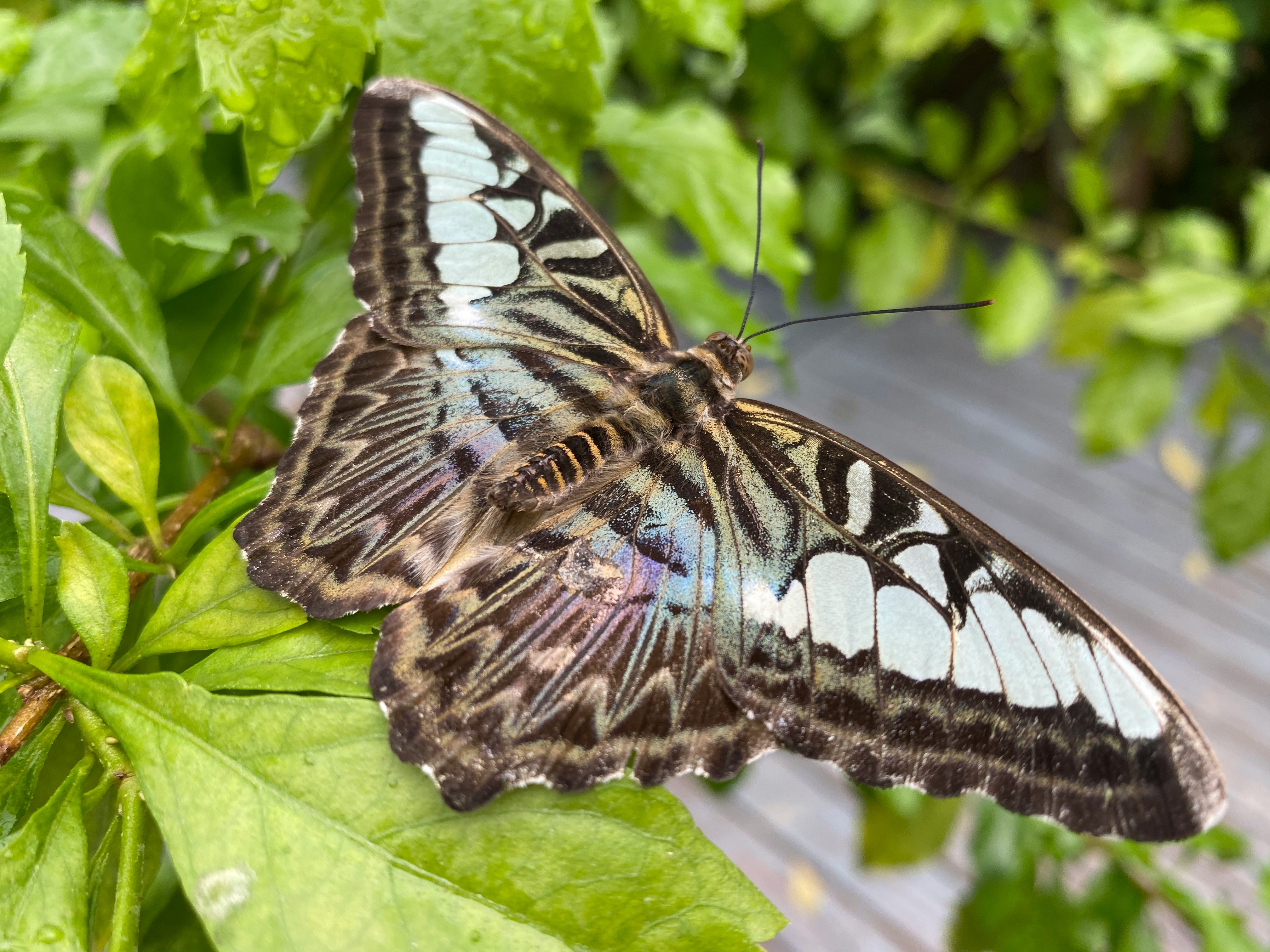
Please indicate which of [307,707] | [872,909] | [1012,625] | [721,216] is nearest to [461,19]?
[721,216]

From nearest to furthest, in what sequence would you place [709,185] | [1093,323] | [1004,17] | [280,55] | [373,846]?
[373,846]
[280,55]
[709,185]
[1004,17]
[1093,323]

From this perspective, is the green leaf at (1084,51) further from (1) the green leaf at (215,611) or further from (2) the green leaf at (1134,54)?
(1) the green leaf at (215,611)

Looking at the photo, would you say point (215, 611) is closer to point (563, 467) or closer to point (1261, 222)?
point (563, 467)

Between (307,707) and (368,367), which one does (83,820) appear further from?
(368,367)

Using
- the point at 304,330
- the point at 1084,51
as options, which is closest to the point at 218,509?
the point at 304,330

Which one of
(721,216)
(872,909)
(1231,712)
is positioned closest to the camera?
(721,216)

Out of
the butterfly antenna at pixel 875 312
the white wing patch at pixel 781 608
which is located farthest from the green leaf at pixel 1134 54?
the white wing patch at pixel 781 608
